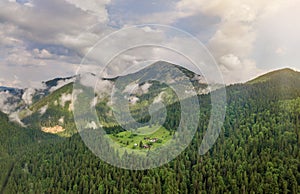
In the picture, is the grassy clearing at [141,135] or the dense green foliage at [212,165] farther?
the dense green foliage at [212,165]

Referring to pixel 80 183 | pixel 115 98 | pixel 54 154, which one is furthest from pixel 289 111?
pixel 115 98

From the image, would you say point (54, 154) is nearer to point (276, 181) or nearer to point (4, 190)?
point (4, 190)

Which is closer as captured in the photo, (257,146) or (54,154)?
(257,146)

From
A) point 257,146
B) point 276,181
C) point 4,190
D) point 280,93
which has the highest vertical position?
point 280,93

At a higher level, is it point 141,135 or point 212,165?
point 141,135

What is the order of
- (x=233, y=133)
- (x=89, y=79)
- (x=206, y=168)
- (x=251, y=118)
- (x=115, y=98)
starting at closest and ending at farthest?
(x=89, y=79)
(x=115, y=98)
(x=206, y=168)
(x=233, y=133)
(x=251, y=118)

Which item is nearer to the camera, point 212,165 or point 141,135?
point 141,135

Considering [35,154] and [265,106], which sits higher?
[265,106]

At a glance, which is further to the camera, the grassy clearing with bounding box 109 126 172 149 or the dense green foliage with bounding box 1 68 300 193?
the dense green foliage with bounding box 1 68 300 193
